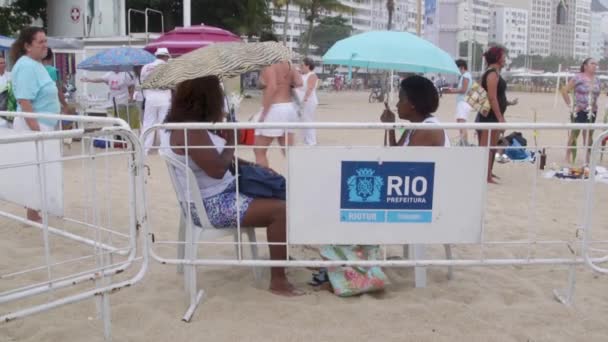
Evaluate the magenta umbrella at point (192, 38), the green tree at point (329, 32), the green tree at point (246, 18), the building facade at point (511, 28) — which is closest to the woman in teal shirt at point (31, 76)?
the magenta umbrella at point (192, 38)

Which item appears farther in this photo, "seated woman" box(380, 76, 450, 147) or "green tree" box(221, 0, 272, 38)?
"green tree" box(221, 0, 272, 38)

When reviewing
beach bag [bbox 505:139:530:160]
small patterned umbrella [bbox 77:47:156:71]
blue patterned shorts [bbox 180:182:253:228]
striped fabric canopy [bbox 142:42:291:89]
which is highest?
small patterned umbrella [bbox 77:47:156:71]

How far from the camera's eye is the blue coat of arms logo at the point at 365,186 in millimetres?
3168

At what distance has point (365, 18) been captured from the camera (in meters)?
140

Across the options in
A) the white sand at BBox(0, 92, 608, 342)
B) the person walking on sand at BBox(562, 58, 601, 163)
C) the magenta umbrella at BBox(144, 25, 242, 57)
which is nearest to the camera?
the white sand at BBox(0, 92, 608, 342)

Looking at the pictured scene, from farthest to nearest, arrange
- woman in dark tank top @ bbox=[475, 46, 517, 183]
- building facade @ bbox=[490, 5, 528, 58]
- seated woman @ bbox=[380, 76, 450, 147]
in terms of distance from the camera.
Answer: building facade @ bbox=[490, 5, 528, 58], woman in dark tank top @ bbox=[475, 46, 517, 183], seated woman @ bbox=[380, 76, 450, 147]

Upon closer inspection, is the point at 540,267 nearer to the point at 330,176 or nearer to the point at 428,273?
the point at 428,273

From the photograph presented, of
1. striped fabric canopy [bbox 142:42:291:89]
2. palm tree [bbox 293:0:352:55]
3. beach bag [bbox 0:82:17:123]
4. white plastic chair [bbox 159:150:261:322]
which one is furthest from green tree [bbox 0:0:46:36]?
white plastic chair [bbox 159:150:261:322]

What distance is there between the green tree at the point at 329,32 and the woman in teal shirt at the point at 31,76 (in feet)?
294

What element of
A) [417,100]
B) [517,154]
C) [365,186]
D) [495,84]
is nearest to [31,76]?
[417,100]

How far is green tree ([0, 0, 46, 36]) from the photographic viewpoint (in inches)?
1133

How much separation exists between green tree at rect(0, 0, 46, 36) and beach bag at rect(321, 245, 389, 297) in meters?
29.4

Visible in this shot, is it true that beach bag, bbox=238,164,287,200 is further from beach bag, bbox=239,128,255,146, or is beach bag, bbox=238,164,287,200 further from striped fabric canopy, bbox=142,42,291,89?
beach bag, bbox=239,128,255,146

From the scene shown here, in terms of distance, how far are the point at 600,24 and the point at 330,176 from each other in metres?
153
